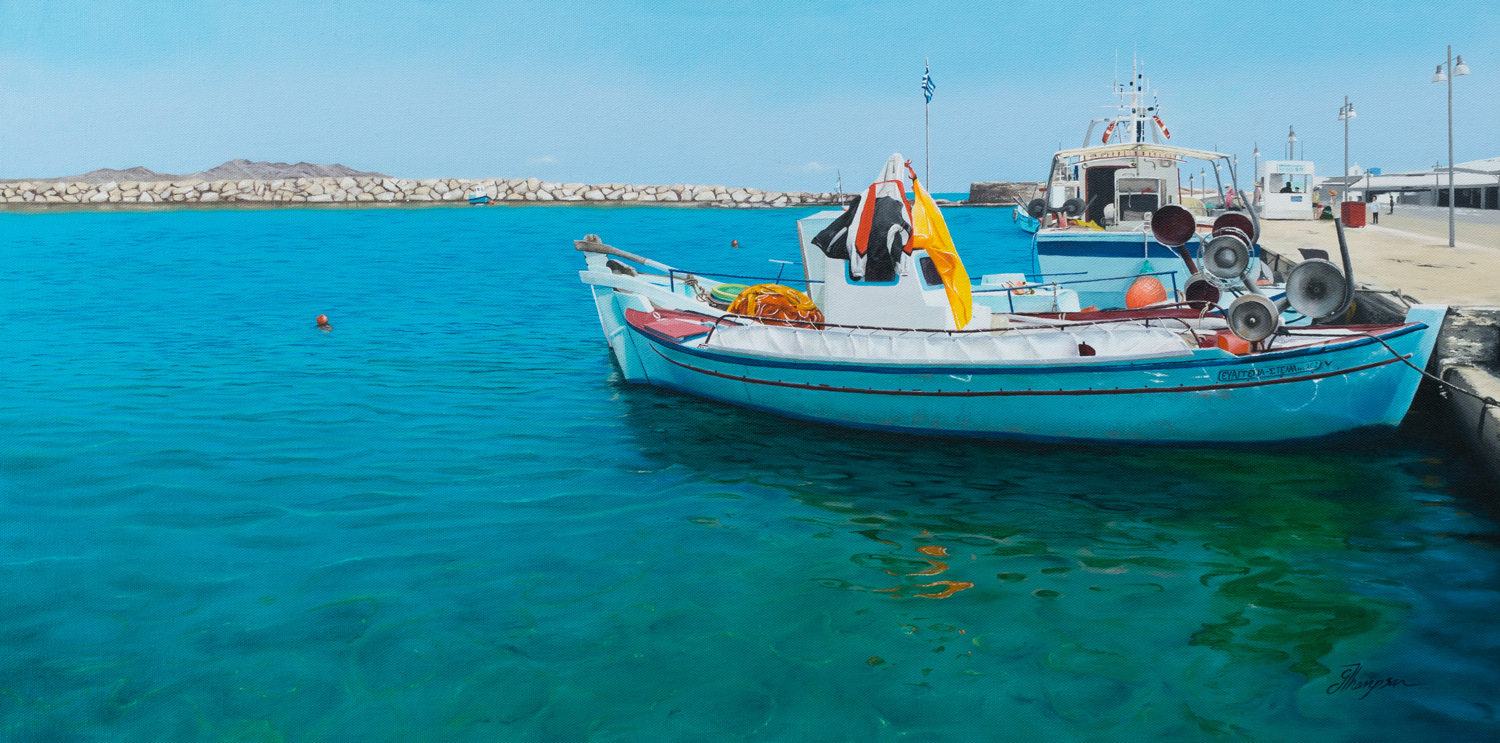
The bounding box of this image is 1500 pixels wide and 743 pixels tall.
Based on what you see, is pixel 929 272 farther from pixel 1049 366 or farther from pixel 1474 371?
pixel 1474 371

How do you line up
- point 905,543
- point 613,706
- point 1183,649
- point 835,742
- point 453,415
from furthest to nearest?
point 453,415, point 905,543, point 1183,649, point 613,706, point 835,742

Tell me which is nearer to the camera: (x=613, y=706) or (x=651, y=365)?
(x=613, y=706)

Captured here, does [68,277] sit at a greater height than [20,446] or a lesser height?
greater

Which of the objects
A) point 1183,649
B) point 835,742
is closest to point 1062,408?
point 1183,649

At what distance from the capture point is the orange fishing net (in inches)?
503

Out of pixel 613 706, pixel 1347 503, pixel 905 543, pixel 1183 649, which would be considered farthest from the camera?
pixel 1347 503

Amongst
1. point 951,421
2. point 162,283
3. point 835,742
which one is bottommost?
point 835,742

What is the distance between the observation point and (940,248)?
11.5 meters

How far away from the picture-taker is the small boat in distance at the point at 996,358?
8.98 metres

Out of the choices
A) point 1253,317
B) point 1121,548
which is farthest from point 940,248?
point 1121,548

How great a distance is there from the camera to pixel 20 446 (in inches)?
414

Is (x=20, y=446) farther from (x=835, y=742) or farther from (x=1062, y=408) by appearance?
(x=1062, y=408)

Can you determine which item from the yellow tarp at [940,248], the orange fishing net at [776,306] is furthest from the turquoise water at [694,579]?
the yellow tarp at [940,248]

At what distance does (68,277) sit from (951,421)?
3476 cm
